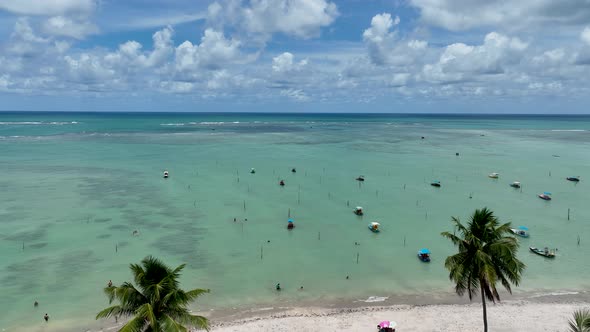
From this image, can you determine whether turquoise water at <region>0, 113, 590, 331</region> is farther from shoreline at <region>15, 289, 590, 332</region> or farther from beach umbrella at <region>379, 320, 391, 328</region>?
beach umbrella at <region>379, 320, 391, 328</region>

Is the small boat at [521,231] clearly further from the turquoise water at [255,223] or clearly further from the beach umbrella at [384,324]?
the beach umbrella at [384,324]

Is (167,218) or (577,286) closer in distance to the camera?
(577,286)

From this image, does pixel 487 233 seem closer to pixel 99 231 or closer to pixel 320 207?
pixel 320 207

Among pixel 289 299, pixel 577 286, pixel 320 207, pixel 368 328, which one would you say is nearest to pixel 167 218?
pixel 320 207

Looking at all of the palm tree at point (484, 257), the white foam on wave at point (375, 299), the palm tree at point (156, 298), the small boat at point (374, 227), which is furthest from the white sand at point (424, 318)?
the small boat at point (374, 227)

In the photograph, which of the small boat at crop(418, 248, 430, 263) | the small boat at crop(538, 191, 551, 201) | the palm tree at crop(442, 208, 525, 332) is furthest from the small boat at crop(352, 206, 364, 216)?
the palm tree at crop(442, 208, 525, 332)

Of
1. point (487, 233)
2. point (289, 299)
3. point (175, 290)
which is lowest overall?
point (289, 299)

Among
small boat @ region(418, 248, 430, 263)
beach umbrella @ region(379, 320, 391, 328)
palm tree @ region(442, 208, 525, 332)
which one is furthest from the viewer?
small boat @ region(418, 248, 430, 263)
